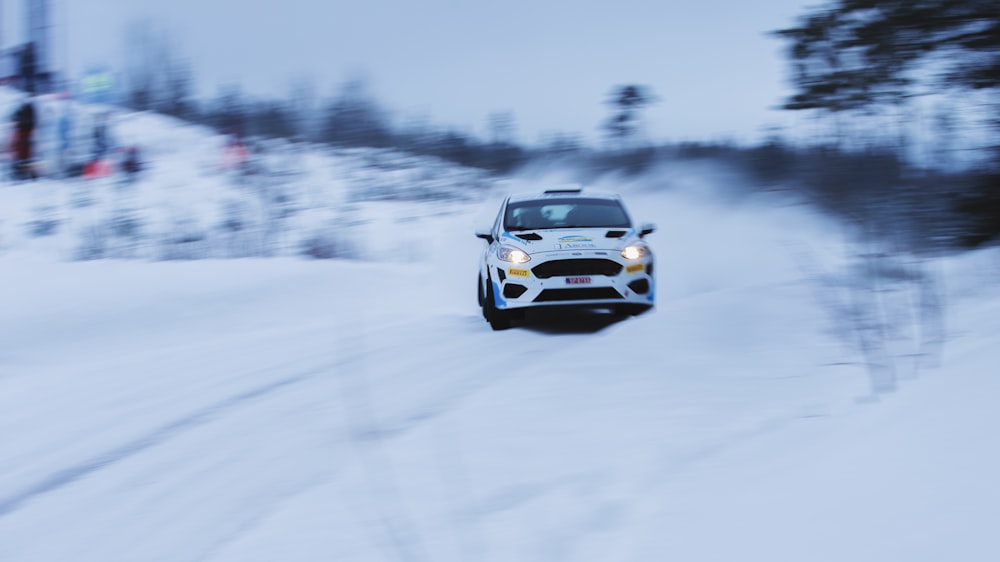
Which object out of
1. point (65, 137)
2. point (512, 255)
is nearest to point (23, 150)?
point (65, 137)

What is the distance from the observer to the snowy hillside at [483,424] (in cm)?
433

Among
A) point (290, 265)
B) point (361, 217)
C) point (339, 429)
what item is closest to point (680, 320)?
point (339, 429)

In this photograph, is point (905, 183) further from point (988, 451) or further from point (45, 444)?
point (45, 444)

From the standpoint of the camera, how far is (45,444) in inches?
259

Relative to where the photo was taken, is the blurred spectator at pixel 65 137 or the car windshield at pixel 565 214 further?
the blurred spectator at pixel 65 137

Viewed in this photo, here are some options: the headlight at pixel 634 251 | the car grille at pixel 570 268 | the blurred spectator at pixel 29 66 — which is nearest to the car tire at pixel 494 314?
the car grille at pixel 570 268

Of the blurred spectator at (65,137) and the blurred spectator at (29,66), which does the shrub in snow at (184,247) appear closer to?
the blurred spectator at (65,137)

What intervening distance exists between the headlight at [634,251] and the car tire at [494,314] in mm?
1549

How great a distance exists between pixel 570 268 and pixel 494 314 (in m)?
1.16

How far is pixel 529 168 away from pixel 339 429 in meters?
34.5

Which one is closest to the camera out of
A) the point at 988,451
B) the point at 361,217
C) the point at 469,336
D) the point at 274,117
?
the point at 988,451

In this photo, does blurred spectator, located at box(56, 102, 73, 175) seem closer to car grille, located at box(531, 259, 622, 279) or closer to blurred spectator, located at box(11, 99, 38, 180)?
blurred spectator, located at box(11, 99, 38, 180)

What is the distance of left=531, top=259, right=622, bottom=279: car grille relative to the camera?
10.5 m

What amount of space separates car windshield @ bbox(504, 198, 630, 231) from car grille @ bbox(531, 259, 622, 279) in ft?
2.96
